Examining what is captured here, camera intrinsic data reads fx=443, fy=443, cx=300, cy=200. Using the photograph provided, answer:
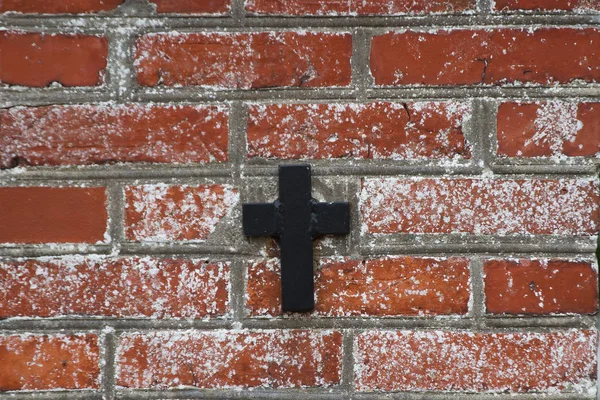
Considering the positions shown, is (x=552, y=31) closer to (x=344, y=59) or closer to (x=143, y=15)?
(x=344, y=59)

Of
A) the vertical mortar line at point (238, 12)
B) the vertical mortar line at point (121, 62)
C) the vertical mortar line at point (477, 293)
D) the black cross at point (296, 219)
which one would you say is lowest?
the vertical mortar line at point (477, 293)

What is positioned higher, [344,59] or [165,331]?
[344,59]

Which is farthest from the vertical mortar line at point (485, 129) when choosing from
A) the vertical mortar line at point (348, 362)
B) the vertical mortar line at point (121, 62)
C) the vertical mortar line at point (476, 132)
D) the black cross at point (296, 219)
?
the vertical mortar line at point (121, 62)

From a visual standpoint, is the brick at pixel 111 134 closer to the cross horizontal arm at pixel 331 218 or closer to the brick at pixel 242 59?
the brick at pixel 242 59

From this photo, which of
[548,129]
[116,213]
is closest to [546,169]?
[548,129]

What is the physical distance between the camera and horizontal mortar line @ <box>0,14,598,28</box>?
647 millimetres

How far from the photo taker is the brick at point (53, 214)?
65cm

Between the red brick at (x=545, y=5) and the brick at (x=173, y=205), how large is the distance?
0.48 metres

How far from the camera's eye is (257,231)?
639 millimetres

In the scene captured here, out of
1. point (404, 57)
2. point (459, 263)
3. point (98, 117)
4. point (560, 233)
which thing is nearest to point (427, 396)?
point (459, 263)

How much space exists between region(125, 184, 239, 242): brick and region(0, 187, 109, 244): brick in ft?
0.14

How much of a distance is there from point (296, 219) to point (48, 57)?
0.43 m

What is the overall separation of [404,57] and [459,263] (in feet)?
1.03

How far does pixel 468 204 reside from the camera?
0.65m
